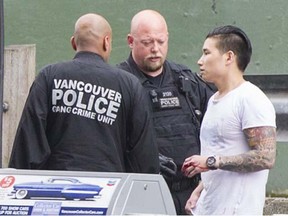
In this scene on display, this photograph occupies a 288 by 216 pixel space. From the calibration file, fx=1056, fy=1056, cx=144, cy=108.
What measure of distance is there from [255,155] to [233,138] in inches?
6.2

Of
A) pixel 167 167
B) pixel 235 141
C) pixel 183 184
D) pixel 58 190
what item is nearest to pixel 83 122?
pixel 167 167

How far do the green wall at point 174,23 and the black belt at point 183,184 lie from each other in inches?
59.2

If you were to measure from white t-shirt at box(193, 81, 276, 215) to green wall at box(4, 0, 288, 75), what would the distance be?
7.07 feet

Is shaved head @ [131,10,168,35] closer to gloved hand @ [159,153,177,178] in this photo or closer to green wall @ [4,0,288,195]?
gloved hand @ [159,153,177,178]

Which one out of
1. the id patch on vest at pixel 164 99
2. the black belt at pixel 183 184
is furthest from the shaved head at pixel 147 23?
the black belt at pixel 183 184

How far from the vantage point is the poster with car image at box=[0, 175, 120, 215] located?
4.02 metres

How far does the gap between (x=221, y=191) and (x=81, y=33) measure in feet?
3.80

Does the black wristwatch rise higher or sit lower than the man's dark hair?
lower

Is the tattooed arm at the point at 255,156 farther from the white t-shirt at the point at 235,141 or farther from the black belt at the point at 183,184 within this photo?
the black belt at the point at 183,184

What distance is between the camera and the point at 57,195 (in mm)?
4055

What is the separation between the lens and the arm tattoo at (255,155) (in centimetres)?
515

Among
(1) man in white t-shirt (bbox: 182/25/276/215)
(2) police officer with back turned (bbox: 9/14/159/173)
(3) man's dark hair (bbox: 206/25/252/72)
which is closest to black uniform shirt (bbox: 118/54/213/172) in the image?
(2) police officer with back turned (bbox: 9/14/159/173)

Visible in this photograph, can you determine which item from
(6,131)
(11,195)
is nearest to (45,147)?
(11,195)

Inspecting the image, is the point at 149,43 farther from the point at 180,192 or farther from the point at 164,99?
the point at 180,192
